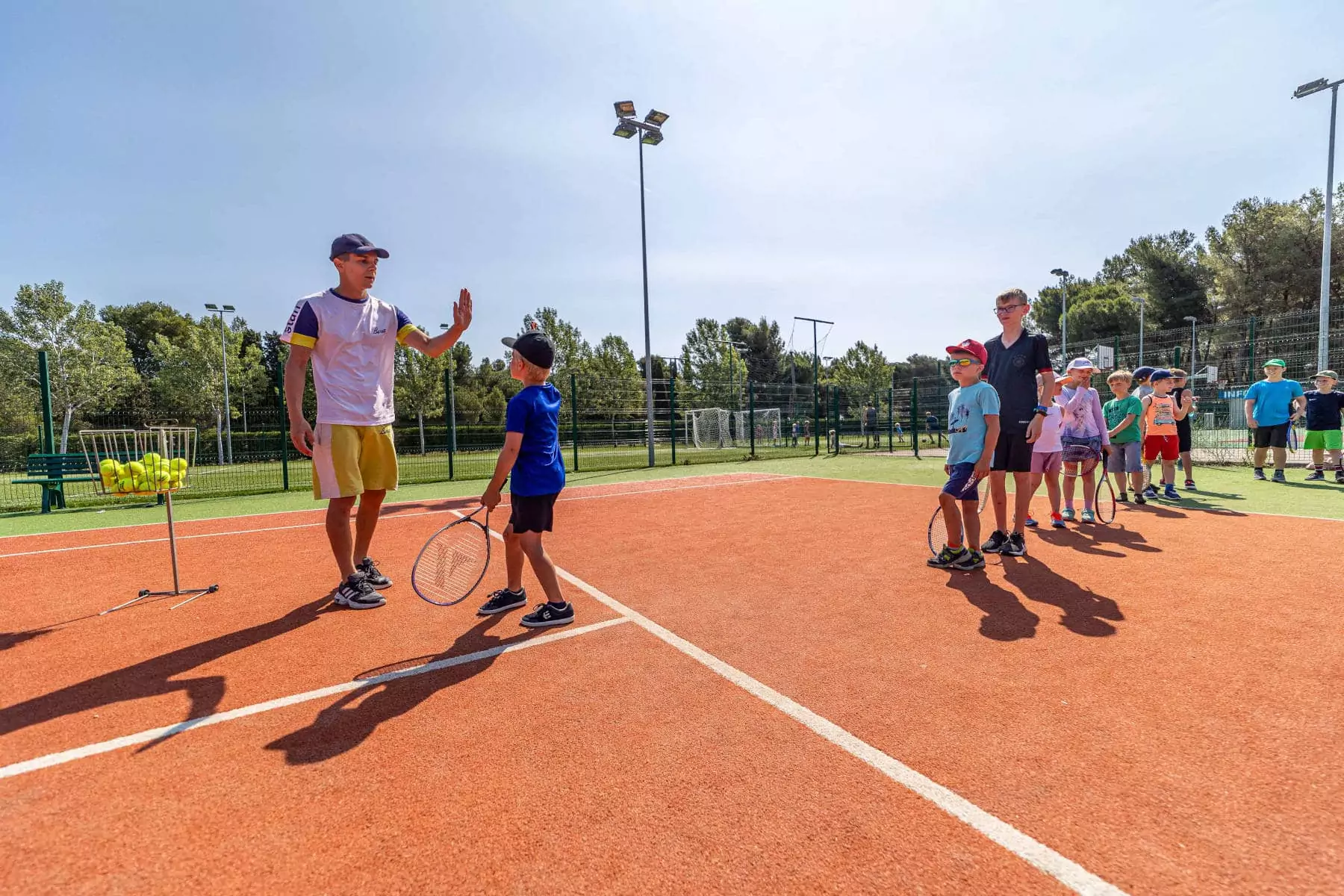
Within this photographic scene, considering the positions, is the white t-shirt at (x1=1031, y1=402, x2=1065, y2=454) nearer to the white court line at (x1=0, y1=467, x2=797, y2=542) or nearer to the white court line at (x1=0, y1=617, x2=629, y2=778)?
the white court line at (x1=0, y1=617, x2=629, y2=778)

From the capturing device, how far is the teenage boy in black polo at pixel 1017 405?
19.0 ft

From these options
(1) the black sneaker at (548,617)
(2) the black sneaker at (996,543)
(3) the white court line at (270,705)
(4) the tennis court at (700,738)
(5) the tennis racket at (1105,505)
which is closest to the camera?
(4) the tennis court at (700,738)

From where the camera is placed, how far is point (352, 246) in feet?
14.9

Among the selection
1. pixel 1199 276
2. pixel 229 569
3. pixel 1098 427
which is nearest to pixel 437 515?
pixel 229 569

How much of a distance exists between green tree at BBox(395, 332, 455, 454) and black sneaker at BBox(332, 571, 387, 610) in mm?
37549

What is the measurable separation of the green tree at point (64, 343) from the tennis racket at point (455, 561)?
36401mm

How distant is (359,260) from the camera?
15.0 feet

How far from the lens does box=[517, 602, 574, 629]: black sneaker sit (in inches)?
159

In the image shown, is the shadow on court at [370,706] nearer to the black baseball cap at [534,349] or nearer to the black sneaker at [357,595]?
the black sneaker at [357,595]

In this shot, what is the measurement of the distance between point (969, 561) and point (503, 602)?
12.6ft

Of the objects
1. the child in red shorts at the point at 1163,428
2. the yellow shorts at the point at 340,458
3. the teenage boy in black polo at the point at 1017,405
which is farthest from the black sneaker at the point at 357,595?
the child in red shorts at the point at 1163,428

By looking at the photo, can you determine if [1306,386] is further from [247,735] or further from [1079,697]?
[247,735]

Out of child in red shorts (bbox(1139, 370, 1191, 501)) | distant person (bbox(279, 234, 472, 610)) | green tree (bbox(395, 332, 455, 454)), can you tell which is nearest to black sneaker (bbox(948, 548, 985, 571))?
distant person (bbox(279, 234, 472, 610))

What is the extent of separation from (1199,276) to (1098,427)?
216 ft
